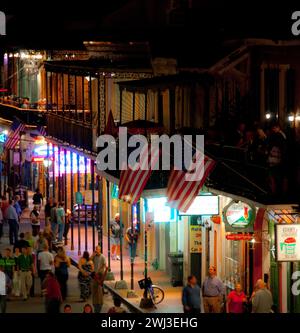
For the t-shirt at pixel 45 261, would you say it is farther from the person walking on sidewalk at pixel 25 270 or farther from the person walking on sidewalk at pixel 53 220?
the person walking on sidewalk at pixel 53 220

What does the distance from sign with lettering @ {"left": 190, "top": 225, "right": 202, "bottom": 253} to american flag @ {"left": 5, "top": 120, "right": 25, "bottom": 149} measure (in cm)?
1998

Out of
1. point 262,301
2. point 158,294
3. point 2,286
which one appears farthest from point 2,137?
point 262,301

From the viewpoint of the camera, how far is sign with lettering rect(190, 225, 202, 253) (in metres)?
30.7

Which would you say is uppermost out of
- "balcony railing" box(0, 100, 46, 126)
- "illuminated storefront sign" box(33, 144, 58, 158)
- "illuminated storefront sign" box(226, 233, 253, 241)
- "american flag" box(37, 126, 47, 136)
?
"balcony railing" box(0, 100, 46, 126)

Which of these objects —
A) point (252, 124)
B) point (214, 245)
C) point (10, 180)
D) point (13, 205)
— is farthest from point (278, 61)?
point (10, 180)

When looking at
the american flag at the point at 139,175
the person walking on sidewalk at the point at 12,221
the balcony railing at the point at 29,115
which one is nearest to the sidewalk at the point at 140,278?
the person walking on sidewalk at the point at 12,221

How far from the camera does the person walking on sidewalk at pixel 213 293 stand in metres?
24.5

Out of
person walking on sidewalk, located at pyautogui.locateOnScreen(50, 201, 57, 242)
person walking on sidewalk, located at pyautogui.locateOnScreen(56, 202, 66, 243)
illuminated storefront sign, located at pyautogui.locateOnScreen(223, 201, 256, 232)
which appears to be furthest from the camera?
person walking on sidewalk, located at pyautogui.locateOnScreen(50, 201, 57, 242)

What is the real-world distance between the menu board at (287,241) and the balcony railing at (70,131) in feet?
51.9

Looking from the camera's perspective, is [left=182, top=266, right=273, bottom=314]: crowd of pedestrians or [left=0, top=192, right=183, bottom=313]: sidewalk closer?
[left=182, top=266, right=273, bottom=314]: crowd of pedestrians

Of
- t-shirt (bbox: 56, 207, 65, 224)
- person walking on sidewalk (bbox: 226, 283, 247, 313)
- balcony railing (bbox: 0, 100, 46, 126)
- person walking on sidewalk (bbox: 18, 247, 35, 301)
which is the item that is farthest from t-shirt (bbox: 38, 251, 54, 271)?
balcony railing (bbox: 0, 100, 46, 126)

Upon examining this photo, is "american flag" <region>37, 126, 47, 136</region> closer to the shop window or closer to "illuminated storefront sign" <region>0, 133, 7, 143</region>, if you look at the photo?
"illuminated storefront sign" <region>0, 133, 7, 143</region>

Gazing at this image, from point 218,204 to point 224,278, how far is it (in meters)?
2.30

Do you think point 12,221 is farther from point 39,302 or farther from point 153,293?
point 153,293
